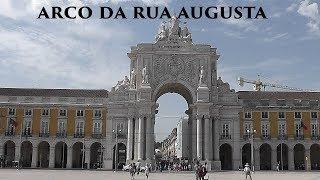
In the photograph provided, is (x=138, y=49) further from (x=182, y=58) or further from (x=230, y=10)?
(x=230, y=10)

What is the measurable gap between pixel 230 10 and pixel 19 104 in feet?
225

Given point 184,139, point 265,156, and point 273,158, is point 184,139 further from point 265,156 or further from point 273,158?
point 273,158

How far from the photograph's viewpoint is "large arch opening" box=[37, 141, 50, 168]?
317 feet

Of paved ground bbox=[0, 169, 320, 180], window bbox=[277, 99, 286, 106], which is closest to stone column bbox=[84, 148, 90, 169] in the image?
paved ground bbox=[0, 169, 320, 180]

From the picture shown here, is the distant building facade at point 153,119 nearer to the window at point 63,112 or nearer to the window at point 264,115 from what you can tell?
the window at point 63,112

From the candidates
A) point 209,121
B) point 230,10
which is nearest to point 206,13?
point 230,10

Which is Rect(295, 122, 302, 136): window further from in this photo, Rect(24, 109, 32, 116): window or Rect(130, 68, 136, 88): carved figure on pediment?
Rect(24, 109, 32, 116): window

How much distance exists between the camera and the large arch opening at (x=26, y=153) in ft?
313

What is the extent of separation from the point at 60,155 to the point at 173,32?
32133mm

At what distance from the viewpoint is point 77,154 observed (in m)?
98.8

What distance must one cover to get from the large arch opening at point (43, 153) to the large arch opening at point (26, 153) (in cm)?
193

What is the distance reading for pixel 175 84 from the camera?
Result: 306 feet

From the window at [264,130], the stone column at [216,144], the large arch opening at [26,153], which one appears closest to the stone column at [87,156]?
the large arch opening at [26,153]

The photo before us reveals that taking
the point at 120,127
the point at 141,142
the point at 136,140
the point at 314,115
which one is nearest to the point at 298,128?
the point at 314,115
